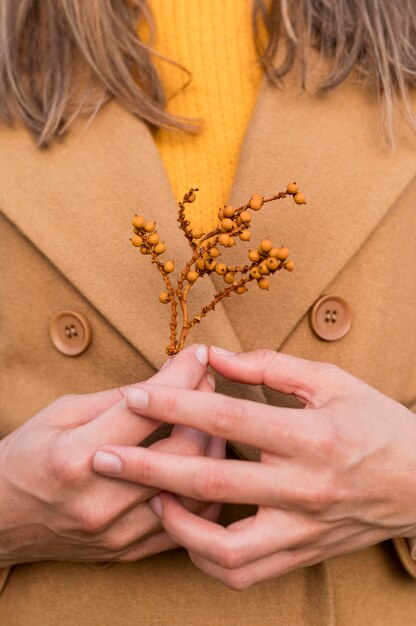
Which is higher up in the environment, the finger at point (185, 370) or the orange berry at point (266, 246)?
the orange berry at point (266, 246)

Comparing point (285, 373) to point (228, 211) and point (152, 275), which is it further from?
point (152, 275)

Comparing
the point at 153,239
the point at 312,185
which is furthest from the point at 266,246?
the point at 312,185

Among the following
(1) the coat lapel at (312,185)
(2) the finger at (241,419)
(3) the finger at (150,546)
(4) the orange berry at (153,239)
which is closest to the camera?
(2) the finger at (241,419)

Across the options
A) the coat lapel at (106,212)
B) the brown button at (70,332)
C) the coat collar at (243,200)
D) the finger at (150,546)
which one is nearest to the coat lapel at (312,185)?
the coat collar at (243,200)

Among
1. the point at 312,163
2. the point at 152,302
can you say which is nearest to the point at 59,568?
the point at 152,302

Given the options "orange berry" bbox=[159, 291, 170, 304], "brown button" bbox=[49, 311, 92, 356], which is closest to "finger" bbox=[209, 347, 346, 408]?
"orange berry" bbox=[159, 291, 170, 304]

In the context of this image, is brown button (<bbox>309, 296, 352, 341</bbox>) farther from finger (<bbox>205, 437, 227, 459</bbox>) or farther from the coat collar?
finger (<bbox>205, 437, 227, 459</bbox>)

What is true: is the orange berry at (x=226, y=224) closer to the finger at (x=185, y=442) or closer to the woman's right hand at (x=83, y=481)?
the woman's right hand at (x=83, y=481)
